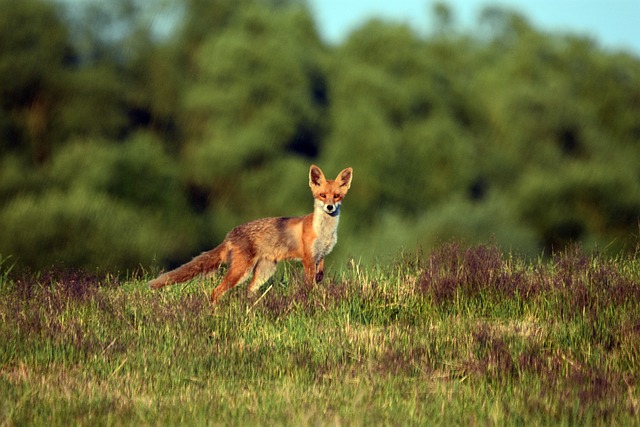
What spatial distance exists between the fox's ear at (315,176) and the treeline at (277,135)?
10204 millimetres

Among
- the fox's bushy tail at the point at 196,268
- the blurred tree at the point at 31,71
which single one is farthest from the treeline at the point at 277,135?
the fox's bushy tail at the point at 196,268

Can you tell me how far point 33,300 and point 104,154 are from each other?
1265cm

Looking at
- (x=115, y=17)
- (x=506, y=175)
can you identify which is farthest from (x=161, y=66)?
(x=506, y=175)

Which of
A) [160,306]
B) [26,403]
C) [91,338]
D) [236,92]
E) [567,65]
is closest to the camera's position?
[26,403]

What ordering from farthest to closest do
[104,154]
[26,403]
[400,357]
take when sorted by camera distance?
[104,154] → [400,357] → [26,403]

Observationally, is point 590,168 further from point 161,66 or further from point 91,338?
point 91,338

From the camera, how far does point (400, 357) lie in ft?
18.1

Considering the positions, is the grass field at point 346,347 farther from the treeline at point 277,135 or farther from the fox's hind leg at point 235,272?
the treeline at point 277,135

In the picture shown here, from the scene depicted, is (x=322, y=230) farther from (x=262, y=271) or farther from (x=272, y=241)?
(x=262, y=271)

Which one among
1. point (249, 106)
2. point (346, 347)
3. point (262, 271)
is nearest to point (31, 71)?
point (249, 106)

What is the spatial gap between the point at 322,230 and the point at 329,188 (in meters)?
0.40

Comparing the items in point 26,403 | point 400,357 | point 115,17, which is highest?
point 115,17

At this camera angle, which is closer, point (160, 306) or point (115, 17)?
point (160, 306)

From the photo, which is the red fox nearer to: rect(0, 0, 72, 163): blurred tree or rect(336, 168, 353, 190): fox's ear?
rect(336, 168, 353, 190): fox's ear
